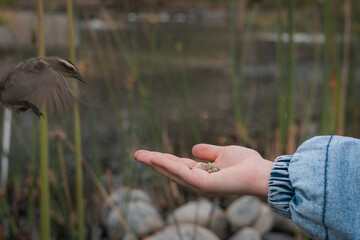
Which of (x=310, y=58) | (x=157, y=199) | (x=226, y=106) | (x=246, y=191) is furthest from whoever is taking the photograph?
(x=310, y=58)

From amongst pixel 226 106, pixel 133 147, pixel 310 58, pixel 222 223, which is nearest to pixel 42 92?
pixel 222 223

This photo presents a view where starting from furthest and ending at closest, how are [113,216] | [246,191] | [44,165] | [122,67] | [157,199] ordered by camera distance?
1. [122,67]
2. [157,199]
3. [113,216]
4. [44,165]
5. [246,191]

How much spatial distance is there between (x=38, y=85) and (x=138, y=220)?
1289 mm

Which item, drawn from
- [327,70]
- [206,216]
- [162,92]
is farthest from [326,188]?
[162,92]

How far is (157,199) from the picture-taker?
6.97 feet

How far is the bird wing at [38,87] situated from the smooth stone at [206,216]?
4.05ft

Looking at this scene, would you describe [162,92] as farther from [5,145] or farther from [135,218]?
[5,145]

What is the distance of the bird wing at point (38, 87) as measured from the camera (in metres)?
0.71

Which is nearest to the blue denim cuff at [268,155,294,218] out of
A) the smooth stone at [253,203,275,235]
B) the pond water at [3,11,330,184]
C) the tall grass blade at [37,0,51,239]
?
the tall grass blade at [37,0,51,239]

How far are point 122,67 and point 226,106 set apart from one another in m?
1.11

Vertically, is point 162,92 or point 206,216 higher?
point 162,92

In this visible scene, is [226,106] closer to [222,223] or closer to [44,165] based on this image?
[222,223]

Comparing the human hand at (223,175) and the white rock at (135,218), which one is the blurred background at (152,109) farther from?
the human hand at (223,175)

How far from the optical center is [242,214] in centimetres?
197
